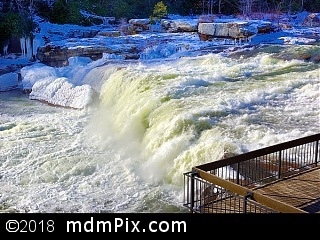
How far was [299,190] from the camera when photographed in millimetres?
5035

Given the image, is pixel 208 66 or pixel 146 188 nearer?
pixel 146 188

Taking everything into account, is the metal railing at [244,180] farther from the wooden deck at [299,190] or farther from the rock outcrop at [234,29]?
the rock outcrop at [234,29]

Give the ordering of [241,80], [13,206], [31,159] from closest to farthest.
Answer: [13,206] → [31,159] → [241,80]

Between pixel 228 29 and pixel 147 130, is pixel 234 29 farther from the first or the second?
pixel 147 130

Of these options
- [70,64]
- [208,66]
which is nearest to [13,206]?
[208,66]

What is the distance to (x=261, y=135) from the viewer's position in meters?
7.79

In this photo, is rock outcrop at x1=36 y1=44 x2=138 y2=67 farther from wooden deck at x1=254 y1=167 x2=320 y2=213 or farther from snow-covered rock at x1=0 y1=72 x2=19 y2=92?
wooden deck at x1=254 y1=167 x2=320 y2=213

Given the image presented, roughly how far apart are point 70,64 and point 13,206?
33.2ft

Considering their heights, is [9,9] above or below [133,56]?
above

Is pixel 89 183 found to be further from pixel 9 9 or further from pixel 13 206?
pixel 9 9

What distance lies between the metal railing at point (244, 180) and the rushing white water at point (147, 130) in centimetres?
82

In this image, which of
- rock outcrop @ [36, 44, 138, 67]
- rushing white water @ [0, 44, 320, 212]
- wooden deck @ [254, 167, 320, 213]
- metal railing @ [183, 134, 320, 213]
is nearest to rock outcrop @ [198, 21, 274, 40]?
rock outcrop @ [36, 44, 138, 67]

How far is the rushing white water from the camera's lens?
750cm

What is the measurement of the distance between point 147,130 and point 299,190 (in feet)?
15.7
